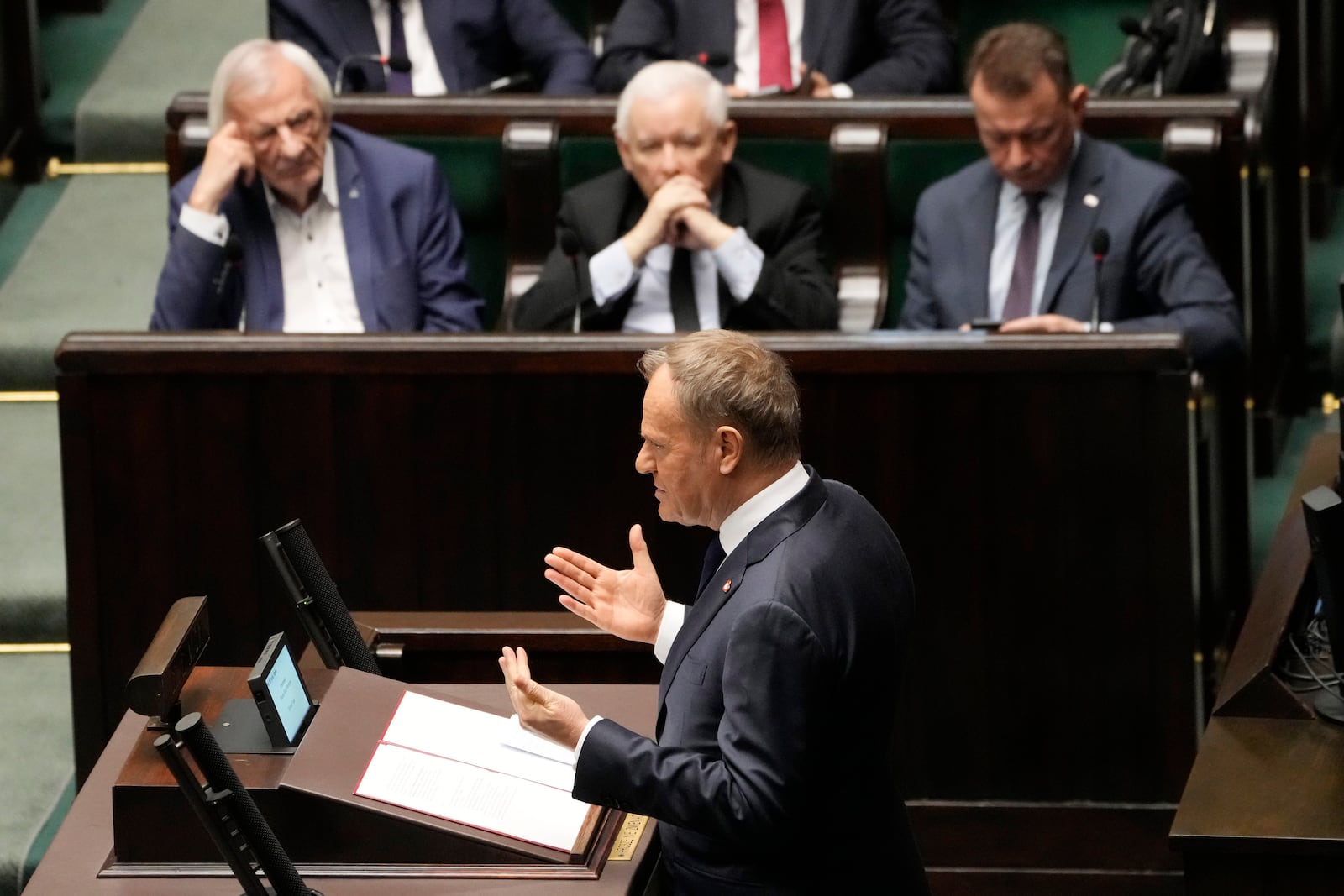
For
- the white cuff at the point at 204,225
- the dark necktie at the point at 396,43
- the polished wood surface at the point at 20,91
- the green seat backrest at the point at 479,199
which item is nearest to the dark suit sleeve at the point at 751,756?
the white cuff at the point at 204,225

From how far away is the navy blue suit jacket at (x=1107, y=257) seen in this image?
294 cm

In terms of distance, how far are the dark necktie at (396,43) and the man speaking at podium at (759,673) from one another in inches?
82.5

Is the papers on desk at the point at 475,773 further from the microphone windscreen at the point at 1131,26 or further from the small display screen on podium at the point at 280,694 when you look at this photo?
the microphone windscreen at the point at 1131,26

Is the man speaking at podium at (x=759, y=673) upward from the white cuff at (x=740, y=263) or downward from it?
downward

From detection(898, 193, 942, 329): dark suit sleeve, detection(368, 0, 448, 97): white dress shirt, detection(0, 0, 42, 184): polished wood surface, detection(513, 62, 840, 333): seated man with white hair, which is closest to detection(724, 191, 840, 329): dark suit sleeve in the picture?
detection(513, 62, 840, 333): seated man with white hair

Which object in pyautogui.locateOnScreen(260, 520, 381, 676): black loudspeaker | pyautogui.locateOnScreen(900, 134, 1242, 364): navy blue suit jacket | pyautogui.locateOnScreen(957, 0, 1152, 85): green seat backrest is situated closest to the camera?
pyautogui.locateOnScreen(260, 520, 381, 676): black loudspeaker

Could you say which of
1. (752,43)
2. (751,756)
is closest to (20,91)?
(752,43)

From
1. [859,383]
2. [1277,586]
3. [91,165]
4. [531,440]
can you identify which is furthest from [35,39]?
[1277,586]

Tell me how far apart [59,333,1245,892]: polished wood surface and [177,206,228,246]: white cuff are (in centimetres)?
51

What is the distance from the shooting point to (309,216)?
3254 millimetres

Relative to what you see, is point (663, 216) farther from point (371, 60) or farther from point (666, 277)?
point (371, 60)

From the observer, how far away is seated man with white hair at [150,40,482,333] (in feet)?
10.3

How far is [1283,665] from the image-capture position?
81.7 inches

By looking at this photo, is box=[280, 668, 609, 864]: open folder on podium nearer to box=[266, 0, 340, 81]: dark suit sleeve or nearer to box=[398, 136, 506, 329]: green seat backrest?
box=[398, 136, 506, 329]: green seat backrest
